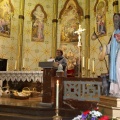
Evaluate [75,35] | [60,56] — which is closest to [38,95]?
[60,56]

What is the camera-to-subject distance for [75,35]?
41.5ft

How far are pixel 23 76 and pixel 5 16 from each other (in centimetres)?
Result: 519

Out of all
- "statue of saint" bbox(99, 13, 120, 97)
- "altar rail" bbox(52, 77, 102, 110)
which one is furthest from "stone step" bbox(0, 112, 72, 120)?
"statue of saint" bbox(99, 13, 120, 97)

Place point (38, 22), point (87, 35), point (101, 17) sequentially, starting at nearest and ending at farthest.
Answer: point (101, 17) < point (87, 35) < point (38, 22)

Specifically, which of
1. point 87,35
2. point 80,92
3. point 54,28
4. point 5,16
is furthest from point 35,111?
point 5,16

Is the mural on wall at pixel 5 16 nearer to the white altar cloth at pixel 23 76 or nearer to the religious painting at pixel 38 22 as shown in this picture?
the religious painting at pixel 38 22

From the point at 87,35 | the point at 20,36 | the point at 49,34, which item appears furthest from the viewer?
the point at 49,34

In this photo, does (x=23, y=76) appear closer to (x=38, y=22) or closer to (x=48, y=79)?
(x=48, y=79)

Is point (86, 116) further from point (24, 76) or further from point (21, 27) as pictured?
point (21, 27)

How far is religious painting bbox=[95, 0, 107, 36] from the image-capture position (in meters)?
11.5

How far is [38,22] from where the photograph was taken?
13.3 m

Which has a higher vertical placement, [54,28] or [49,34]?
[54,28]

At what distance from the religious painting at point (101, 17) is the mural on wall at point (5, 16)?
5.24 metres

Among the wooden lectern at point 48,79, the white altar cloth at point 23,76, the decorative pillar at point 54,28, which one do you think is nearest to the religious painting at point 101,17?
the decorative pillar at point 54,28
